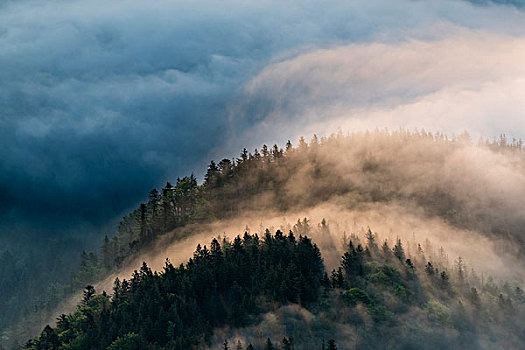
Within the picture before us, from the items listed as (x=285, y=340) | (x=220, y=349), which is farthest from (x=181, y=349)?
(x=285, y=340)

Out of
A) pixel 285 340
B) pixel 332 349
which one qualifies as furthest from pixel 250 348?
pixel 332 349

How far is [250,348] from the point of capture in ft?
632

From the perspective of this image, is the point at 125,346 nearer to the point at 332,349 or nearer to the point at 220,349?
the point at 220,349

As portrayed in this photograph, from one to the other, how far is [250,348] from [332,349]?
2494 centimetres

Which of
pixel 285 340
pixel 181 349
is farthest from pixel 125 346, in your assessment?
pixel 285 340

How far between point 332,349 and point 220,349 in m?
36.1

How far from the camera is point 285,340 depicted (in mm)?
195750

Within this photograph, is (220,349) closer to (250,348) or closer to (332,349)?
(250,348)

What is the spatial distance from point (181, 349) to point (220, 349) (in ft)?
40.3

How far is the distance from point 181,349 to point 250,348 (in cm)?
2257

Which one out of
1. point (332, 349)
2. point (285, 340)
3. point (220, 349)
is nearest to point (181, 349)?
point (220, 349)

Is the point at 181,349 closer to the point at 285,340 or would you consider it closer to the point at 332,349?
the point at 285,340

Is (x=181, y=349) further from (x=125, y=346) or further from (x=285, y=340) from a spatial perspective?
(x=285, y=340)

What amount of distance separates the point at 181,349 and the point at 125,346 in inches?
704
